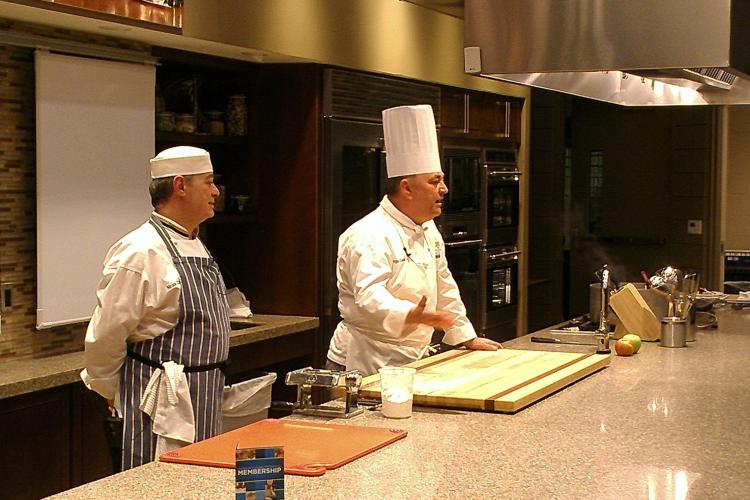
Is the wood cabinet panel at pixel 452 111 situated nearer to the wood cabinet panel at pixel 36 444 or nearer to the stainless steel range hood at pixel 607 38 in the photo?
the stainless steel range hood at pixel 607 38

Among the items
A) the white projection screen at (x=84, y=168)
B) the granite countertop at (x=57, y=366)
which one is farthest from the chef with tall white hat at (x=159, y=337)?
the white projection screen at (x=84, y=168)

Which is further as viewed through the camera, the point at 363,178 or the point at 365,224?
the point at 363,178

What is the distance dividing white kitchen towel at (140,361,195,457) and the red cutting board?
60 cm

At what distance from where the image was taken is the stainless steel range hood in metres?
2.55

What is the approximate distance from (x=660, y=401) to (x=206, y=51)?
2627 millimetres

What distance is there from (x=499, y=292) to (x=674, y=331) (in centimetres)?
303

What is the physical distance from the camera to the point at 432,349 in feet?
12.5

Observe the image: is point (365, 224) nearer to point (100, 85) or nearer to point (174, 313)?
point (174, 313)

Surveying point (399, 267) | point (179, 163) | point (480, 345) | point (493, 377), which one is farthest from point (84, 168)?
point (493, 377)

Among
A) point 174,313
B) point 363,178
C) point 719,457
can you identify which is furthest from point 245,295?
point 719,457

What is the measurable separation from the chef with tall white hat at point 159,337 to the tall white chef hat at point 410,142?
2.83 feet

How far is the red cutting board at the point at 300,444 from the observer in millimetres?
2165

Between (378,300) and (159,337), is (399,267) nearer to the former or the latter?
(378,300)

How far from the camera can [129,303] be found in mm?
3027
